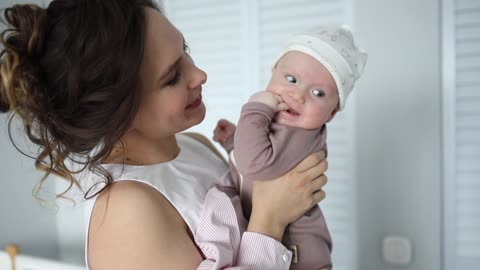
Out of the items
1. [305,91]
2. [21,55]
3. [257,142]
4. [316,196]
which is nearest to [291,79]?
[305,91]

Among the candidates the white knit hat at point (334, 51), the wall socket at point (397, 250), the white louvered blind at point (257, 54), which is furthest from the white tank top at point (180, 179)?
the wall socket at point (397, 250)

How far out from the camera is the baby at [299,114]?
2.85 ft

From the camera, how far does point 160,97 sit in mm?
812

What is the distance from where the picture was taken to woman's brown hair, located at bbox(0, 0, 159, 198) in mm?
699

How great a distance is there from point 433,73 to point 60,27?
128 cm

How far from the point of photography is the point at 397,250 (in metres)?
1.61

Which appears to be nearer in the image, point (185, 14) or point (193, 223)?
point (193, 223)

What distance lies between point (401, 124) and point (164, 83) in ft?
3.51

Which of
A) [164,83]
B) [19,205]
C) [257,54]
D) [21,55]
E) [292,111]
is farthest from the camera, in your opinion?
[19,205]

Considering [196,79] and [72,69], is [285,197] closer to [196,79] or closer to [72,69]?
[196,79]

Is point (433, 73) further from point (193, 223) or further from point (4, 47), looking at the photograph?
point (4, 47)

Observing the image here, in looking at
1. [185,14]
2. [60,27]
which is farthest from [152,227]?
[185,14]

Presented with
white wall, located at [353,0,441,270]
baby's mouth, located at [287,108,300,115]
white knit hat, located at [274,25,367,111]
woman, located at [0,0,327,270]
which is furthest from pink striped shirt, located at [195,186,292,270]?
white wall, located at [353,0,441,270]

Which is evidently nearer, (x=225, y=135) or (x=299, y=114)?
(x=299, y=114)
